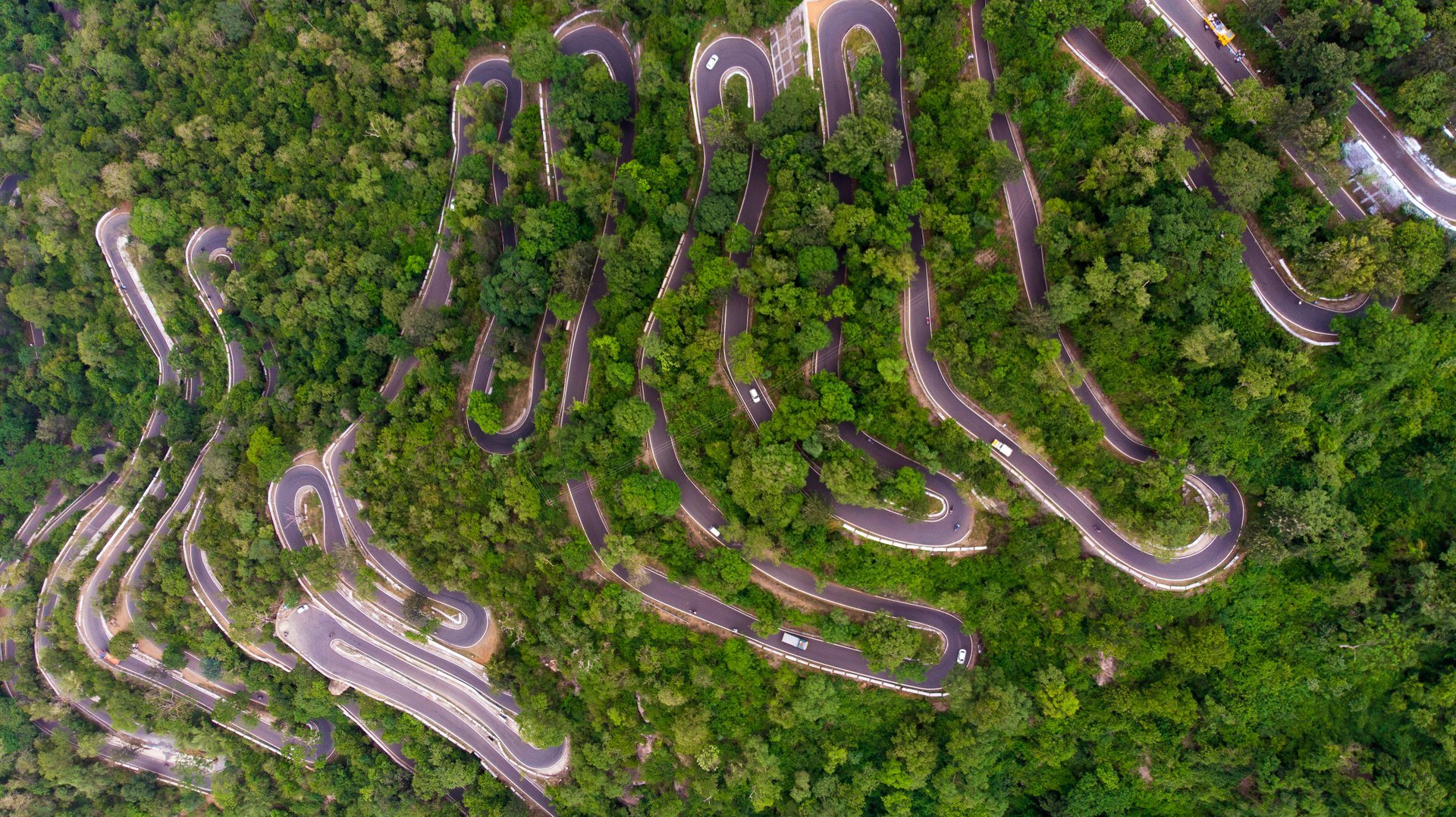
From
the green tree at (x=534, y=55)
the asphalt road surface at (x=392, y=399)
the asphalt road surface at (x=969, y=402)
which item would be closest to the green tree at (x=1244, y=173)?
the asphalt road surface at (x=969, y=402)

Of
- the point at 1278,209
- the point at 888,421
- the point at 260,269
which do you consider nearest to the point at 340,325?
the point at 260,269

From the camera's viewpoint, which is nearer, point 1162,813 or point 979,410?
point 979,410

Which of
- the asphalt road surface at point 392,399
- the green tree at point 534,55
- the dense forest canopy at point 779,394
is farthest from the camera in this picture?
the asphalt road surface at point 392,399

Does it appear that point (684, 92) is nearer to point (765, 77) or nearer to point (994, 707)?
point (765, 77)

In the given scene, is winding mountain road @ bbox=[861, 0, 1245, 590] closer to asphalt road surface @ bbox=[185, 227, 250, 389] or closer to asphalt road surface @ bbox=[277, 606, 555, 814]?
asphalt road surface @ bbox=[277, 606, 555, 814]

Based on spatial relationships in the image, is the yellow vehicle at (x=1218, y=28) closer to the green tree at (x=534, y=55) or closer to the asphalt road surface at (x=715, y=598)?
the asphalt road surface at (x=715, y=598)

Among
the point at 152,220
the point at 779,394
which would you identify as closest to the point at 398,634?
the point at 779,394
